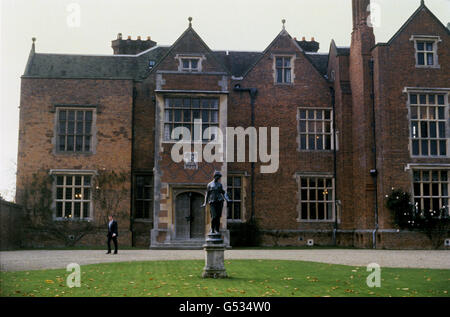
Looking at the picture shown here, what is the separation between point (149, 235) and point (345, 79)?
1094 cm

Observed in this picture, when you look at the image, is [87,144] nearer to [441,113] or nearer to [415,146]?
[415,146]

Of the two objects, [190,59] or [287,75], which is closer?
[190,59]

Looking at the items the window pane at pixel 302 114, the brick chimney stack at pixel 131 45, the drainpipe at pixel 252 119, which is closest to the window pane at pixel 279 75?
the drainpipe at pixel 252 119

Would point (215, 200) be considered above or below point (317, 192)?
below

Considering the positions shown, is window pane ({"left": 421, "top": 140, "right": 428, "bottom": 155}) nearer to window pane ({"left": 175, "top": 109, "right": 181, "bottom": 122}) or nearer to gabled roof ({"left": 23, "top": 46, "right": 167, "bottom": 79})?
window pane ({"left": 175, "top": 109, "right": 181, "bottom": 122})

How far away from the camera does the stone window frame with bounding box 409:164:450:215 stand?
21.4 m

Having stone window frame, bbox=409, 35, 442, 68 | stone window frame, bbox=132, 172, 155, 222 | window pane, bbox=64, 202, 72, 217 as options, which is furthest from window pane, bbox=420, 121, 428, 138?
window pane, bbox=64, 202, 72, 217

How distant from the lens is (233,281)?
984 cm

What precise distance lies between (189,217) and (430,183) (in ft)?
31.9

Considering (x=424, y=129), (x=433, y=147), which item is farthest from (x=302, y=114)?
(x=433, y=147)

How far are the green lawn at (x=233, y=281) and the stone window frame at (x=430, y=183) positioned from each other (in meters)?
10.2

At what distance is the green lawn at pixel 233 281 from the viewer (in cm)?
830
